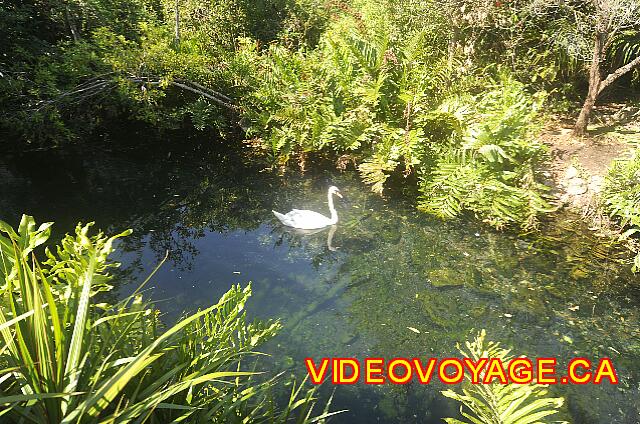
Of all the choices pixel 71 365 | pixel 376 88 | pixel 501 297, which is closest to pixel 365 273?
pixel 501 297

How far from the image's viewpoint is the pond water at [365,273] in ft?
12.4

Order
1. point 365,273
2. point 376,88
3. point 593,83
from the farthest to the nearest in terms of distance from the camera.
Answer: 1. point 593,83
2. point 376,88
3. point 365,273

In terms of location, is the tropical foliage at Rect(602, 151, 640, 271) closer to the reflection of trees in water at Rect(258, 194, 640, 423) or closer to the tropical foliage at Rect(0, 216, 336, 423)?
the reflection of trees in water at Rect(258, 194, 640, 423)

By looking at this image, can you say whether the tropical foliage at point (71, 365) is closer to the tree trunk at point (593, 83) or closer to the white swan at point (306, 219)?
the white swan at point (306, 219)

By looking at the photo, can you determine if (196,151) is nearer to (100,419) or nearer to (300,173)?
(300,173)

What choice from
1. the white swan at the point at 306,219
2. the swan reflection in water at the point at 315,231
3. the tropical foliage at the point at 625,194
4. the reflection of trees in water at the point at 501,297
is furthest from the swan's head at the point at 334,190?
the tropical foliage at the point at 625,194

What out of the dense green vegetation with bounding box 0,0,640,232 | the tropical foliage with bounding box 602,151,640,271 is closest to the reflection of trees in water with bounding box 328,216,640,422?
the tropical foliage with bounding box 602,151,640,271

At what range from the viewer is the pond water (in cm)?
377

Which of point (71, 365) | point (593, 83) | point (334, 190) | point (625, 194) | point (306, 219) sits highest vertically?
point (593, 83)

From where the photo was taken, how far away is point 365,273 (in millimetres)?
4840

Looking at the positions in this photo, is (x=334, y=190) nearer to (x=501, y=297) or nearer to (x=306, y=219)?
(x=306, y=219)

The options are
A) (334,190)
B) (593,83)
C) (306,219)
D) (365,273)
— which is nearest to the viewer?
(365,273)

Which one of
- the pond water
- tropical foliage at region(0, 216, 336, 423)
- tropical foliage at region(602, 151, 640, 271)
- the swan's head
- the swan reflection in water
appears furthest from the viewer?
the swan's head

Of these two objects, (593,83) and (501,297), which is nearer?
(501,297)
